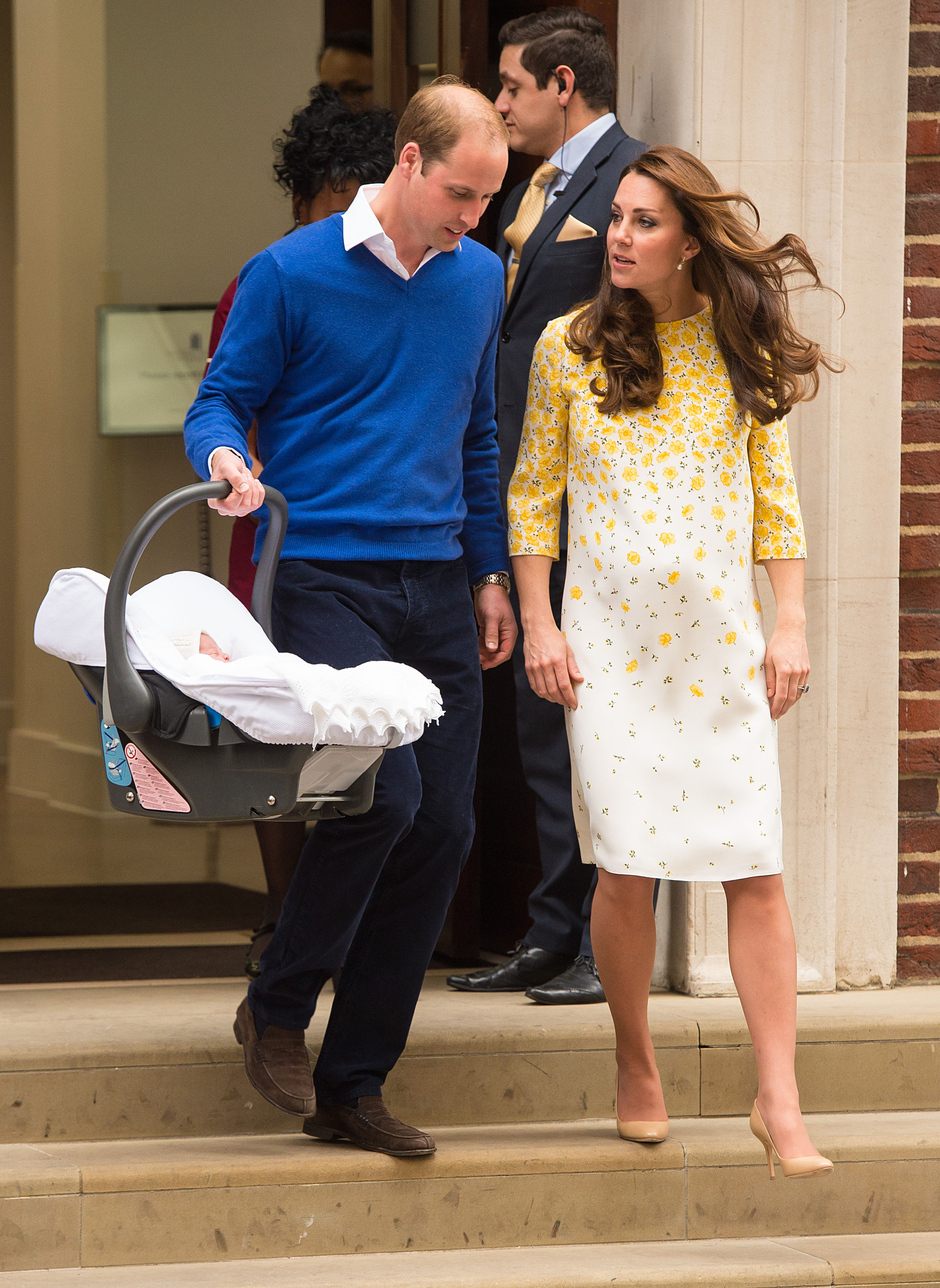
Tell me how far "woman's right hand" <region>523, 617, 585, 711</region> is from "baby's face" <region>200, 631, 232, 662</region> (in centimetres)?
71

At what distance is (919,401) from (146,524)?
2.27m

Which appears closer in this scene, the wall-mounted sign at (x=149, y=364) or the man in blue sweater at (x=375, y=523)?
the man in blue sweater at (x=375, y=523)

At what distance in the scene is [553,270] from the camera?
383cm

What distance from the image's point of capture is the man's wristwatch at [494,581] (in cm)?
332

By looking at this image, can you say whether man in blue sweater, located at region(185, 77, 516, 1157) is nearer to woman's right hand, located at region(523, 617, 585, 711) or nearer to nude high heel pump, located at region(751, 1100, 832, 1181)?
woman's right hand, located at region(523, 617, 585, 711)

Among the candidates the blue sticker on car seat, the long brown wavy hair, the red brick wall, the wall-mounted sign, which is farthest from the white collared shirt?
the wall-mounted sign

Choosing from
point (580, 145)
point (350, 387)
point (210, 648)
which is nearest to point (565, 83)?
point (580, 145)

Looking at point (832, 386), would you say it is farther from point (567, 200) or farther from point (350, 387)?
point (350, 387)

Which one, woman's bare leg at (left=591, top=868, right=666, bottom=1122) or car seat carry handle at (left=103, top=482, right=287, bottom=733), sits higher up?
car seat carry handle at (left=103, top=482, right=287, bottom=733)

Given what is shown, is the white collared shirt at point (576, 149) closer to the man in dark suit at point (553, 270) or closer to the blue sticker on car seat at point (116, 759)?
the man in dark suit at point (553, 270)

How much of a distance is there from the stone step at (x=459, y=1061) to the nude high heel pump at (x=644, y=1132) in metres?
0.25

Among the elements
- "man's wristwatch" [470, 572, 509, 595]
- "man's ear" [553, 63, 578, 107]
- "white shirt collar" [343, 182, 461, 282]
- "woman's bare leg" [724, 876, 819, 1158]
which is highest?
"man's ear" [553, 63, 578, 107]

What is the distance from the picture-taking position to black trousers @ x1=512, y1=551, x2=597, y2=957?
3918 mm

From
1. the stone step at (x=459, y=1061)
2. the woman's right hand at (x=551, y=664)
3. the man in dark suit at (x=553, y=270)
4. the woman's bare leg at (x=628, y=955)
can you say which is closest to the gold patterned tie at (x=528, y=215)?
the man in dark suit at (x=553, y=270)
